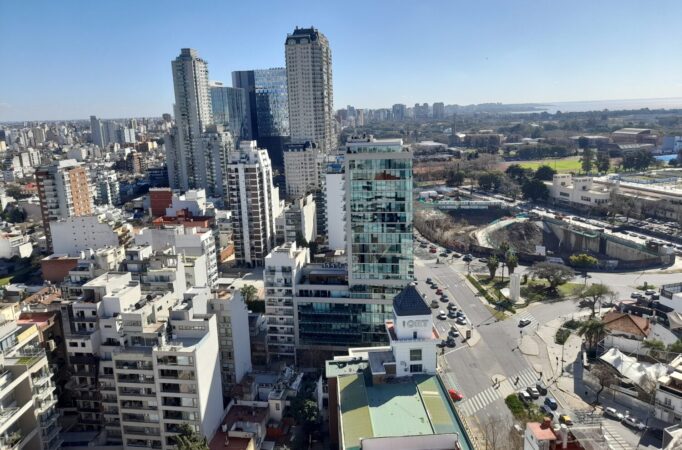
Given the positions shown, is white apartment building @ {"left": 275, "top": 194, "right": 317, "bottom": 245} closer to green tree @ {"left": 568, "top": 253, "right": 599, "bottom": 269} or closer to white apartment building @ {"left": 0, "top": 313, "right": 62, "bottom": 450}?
green tree @ {"left": 568, "top": 253, "right": 599, "bottom": 269}

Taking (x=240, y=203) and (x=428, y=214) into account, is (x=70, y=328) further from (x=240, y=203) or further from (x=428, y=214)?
(x=428, y=214)

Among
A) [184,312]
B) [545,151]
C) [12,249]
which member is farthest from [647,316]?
[545,151]

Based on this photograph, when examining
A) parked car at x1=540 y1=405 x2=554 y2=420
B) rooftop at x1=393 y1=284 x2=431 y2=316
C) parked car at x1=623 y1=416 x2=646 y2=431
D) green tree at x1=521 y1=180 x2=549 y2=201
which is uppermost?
rooftop at x1=393 y1=284 x2=431 y2=316

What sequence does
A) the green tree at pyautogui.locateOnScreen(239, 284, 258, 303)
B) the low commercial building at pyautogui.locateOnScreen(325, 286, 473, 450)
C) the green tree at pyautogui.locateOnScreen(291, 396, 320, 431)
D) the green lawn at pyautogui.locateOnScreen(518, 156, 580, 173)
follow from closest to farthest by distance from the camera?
the low commercial building at pyautogui.locateOnScreen(325, 286, 473, 450)
the green tree at pyautogui.locateOnScreen(291, 396, 320, 431)
the green tree at pyautogui.locateOnScreen(239, 284, 258, 303)
the green lawn at pyautogui.locateOnScreen(518, 156, 580, 173)

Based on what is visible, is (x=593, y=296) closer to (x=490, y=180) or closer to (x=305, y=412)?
(x=305, y=412)

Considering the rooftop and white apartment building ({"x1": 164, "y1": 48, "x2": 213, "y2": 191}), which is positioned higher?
white apartment building ({"x1": 164, "y1": 48, "x2": 213, "y2": 191})

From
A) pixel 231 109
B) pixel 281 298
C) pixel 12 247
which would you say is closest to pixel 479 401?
pixel 281 298

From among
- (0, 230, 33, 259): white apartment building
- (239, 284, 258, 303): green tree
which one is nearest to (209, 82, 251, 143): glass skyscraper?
(0, 230, 33, 259): white apartment building
